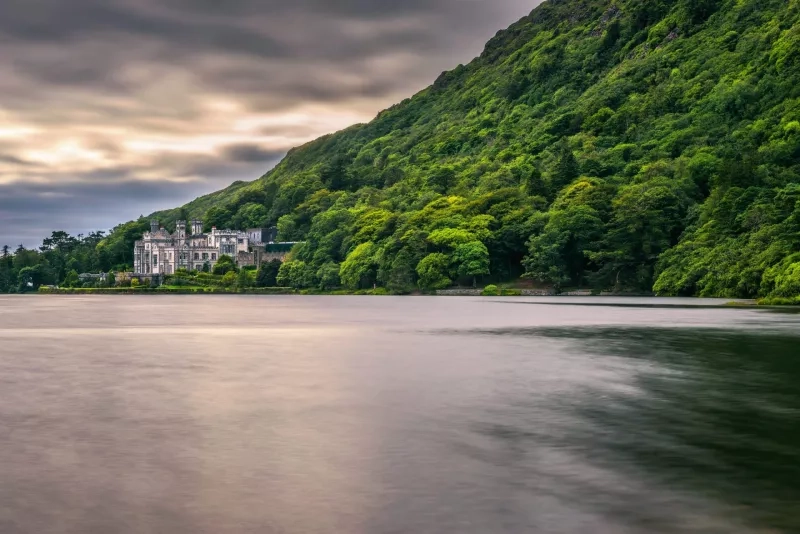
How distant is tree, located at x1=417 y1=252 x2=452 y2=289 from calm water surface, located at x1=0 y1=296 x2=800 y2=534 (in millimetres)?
92398

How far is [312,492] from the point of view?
451 inches

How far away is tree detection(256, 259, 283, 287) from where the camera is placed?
6624 inches

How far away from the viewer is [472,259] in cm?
12188

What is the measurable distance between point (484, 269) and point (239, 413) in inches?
4111

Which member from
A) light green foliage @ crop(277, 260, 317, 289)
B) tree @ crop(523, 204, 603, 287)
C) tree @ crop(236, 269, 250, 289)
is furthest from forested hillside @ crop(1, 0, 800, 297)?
tree @ crop(236, 269, 250, 289)

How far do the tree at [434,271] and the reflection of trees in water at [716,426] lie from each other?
95053 mm

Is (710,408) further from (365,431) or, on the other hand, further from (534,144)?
(534,144)

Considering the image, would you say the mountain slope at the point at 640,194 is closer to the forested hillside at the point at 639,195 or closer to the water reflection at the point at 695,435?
the forested hillside at the point at 639,195

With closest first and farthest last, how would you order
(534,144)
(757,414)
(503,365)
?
(757,414) → (503,365) → (534,144)

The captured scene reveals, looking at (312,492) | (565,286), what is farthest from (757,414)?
(565,286)

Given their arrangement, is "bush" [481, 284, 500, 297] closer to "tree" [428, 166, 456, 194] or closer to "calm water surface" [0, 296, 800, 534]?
"tree" [428, 166, 456, 194]

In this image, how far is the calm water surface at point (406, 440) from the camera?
1034cm

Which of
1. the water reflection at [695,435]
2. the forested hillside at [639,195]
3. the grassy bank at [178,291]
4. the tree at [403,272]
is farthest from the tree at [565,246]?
the water reflection at [695,435]

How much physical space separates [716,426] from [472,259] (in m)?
106
